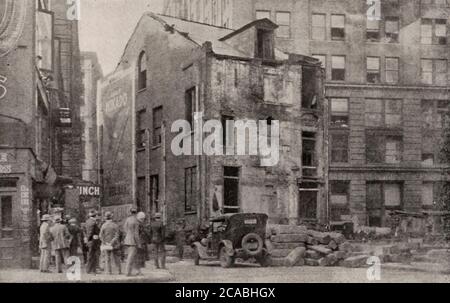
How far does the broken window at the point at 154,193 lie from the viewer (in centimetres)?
2428

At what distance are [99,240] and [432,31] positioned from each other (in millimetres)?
21285

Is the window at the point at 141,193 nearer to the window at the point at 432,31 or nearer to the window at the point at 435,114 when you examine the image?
the window at the point at 435,114

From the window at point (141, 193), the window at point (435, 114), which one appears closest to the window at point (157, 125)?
the window at point (141, 193)

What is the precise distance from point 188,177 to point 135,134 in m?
3.60

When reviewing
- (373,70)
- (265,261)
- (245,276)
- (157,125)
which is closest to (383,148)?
(373,70)

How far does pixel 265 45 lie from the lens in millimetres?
26594

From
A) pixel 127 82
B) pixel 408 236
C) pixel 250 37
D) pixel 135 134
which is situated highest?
pixel 250 37

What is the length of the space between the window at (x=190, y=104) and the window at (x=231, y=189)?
7.62ft

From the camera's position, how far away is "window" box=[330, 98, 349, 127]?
35531 millimetres

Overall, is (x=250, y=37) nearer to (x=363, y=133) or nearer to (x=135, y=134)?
(x=135, y=134)

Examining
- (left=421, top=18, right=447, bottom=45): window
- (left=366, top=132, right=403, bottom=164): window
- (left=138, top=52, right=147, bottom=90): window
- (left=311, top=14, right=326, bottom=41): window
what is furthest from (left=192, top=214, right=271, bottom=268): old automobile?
(left=311, top=14, right=326, bottom=41): window

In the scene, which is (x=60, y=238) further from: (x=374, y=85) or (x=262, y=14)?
(x=374, y=85)
